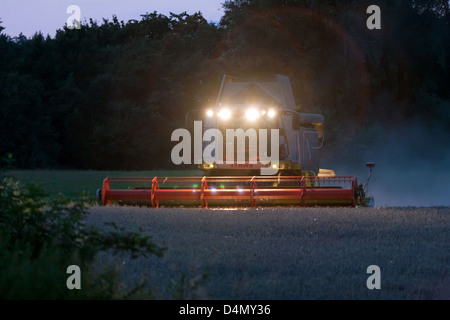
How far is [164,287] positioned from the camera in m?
8.05

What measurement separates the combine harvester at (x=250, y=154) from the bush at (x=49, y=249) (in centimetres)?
976

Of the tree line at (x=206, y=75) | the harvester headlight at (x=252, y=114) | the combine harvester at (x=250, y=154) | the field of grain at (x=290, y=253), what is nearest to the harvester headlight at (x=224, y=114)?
the combine harvester at (x=250, y=154)

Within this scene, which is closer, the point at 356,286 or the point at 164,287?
the point at 164,287

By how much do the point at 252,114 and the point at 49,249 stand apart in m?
14.1

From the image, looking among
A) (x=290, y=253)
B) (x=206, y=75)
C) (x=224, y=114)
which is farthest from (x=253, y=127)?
(x=206, y=75)

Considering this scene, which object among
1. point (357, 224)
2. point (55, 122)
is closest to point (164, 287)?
point (357, 224)

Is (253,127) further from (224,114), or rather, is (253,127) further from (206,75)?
(206,75)

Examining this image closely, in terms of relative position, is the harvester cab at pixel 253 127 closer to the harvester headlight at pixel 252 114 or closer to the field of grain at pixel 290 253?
the harvester headlight at pixel 252 114

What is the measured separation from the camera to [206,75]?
6288cm

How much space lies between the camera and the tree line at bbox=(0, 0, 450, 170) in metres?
43.9

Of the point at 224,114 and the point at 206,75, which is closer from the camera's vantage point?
the point at 224,114

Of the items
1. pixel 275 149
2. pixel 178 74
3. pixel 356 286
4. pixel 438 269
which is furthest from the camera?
pixel 178 74

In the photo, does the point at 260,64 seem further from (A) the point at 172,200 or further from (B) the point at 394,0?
(A) the point at 172,200

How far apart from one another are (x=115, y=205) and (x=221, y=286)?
37.1ft
